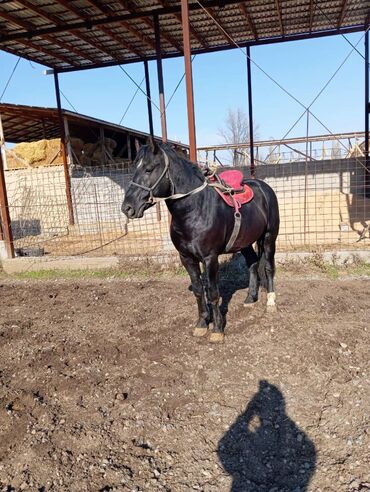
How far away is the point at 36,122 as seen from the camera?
16.3 metres

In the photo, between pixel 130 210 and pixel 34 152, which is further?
pixel 34 152

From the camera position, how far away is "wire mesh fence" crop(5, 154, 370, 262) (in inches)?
324

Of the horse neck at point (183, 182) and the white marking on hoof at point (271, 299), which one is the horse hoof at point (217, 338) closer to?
the white marking on hoof at point (271, 299)

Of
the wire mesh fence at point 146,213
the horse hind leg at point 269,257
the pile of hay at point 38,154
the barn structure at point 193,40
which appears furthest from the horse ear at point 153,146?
the pile of hay at point 38,154

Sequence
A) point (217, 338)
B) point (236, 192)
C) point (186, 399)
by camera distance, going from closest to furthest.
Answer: point (186, 399)
point (217, 338)
point (236, 192)

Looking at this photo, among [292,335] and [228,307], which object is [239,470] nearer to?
[292,335]

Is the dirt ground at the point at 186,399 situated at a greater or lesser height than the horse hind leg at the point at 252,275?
lesser

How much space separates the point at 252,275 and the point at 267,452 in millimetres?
2796

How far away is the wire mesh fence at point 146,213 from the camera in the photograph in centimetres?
824

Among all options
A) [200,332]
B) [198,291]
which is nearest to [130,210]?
[198,291]

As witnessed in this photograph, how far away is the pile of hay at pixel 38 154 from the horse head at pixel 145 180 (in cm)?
1149

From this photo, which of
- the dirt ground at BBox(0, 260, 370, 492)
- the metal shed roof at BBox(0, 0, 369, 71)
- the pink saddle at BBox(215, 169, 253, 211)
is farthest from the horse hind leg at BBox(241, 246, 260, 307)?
the metal shed roof at BBox(0, 0, 369, 71)

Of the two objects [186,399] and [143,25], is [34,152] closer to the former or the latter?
[143,25]

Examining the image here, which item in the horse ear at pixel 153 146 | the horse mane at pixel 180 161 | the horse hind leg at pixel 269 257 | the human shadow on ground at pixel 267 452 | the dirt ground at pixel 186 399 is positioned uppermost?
the horse ear at pixel 153 146
